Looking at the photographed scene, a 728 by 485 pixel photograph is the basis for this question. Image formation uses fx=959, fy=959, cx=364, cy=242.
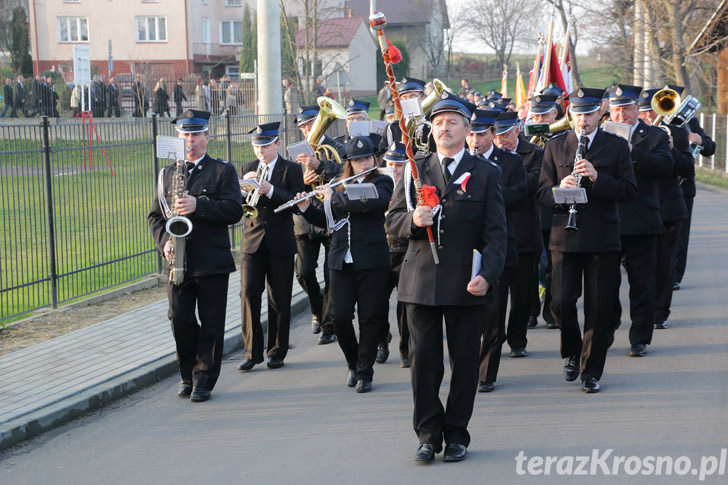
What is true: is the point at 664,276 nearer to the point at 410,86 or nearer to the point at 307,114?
the point at 410,86

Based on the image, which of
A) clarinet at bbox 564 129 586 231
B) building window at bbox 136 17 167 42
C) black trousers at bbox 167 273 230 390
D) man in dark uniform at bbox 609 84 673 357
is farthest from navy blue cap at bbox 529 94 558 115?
building window at bbox 136 17 167 42

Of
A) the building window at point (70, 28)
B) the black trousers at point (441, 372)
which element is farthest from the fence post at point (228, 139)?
the building window at point (70, 28)

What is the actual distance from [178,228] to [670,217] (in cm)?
535

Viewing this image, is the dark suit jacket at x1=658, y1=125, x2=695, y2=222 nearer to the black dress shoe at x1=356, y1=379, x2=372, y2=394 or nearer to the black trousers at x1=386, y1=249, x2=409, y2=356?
the black trousers at x1=386, y1=249, x2=409, y2=356

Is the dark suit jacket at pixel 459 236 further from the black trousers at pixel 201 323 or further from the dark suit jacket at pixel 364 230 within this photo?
the black trousers at pixel 201 323

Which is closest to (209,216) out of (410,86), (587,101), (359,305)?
(359,305)

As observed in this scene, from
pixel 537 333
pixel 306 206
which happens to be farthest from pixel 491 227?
pixel 537 333

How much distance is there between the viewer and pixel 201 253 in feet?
24.5

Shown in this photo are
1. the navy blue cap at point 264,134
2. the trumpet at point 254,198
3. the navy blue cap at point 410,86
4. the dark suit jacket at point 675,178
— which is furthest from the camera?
the navy blue cap at point 410,86

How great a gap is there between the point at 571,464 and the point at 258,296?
363 cm

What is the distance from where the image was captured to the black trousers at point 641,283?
8.68 meters

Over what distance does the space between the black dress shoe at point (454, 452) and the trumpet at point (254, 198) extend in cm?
319

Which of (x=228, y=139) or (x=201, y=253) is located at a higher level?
(x=228, y=139)

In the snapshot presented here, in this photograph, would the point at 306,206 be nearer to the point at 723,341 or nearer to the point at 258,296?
the point at 258,296
